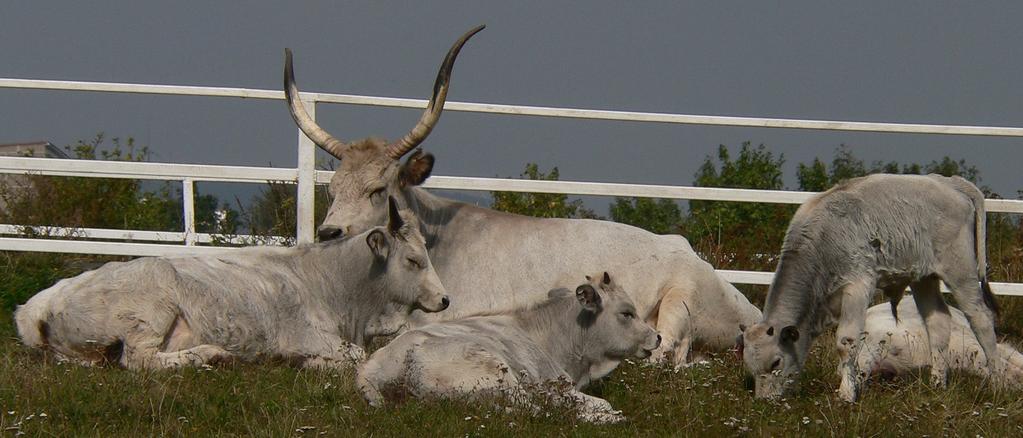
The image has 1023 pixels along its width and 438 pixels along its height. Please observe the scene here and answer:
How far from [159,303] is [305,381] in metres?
1.31

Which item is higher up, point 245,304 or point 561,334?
point 245,304

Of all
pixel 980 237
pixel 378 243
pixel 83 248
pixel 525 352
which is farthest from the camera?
pixel 83 248

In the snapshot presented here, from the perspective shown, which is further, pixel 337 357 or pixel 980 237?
pixel 980 237

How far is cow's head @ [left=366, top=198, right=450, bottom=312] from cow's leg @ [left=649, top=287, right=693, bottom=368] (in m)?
1.76

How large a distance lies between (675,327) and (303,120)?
3.76 meters

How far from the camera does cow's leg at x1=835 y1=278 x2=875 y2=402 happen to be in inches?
337

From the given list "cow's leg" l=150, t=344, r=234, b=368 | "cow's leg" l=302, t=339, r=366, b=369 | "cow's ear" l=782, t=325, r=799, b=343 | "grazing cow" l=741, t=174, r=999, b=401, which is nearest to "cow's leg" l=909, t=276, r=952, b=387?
"grazing cow" l=741, t=174, r=999, b=401

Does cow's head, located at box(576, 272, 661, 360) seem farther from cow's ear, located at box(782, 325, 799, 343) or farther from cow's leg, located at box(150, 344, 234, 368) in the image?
cow's leg, located at box(150, 344, 234, 368)

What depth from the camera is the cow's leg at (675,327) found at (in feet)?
34.1

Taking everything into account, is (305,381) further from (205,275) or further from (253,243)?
(253,243)

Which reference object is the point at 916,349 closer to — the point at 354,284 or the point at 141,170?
the point at 354,284


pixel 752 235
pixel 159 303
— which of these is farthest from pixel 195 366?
pixel 752 235

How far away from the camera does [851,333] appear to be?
8.80m

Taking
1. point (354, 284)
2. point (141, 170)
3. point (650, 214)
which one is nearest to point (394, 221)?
point (354, 284)
